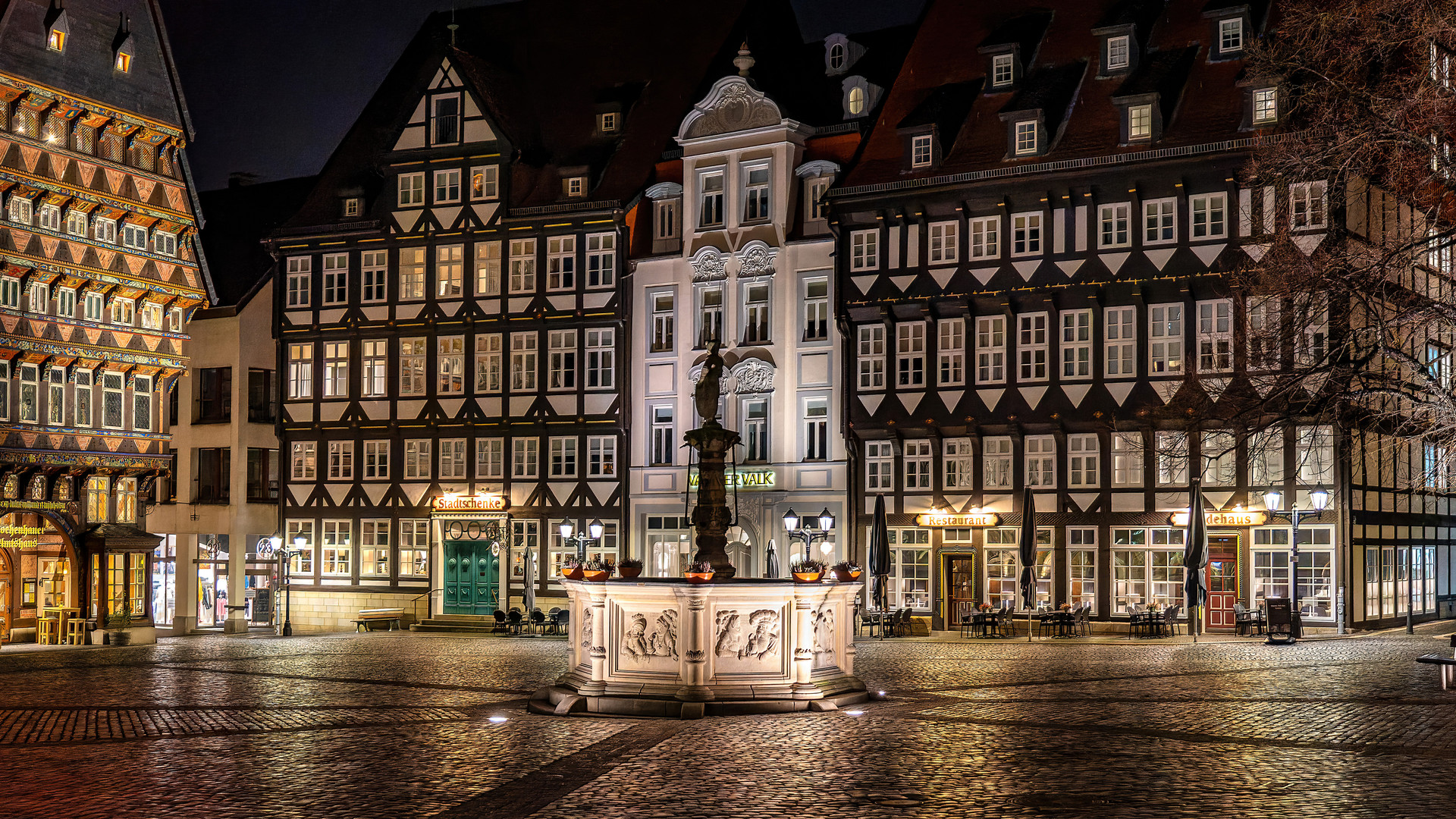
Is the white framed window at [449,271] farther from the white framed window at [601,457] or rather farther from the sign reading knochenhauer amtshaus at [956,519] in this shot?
the sign reading knochenhauer amtshaus at [956,519]

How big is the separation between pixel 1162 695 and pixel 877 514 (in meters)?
17.1

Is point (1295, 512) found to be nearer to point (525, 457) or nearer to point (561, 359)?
point (561, 359)

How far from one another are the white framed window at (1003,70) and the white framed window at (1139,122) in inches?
155

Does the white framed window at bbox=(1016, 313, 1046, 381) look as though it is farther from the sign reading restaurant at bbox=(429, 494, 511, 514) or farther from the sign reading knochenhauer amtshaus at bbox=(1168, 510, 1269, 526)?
the sign reading restaurant at bbox=(429, 494, 511, 514)

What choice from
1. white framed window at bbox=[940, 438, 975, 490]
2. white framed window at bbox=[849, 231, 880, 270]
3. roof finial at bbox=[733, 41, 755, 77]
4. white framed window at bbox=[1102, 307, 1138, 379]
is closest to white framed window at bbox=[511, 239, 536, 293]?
roof finial at bbox=[733, 41, 755, 77]

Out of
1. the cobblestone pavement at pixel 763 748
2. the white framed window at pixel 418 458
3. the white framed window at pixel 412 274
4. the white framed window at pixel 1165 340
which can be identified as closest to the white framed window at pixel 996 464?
the white framed window at pixel 1165 340

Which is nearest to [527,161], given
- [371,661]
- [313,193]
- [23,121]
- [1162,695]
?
[313,193]

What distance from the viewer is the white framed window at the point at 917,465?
4181 centimetres

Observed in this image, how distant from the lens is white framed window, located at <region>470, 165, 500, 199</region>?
1876 inches

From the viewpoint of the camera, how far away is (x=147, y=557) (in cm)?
3869

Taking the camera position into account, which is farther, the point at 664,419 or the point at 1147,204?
the point at 664,419

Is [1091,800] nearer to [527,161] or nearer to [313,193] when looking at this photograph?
[527,161]

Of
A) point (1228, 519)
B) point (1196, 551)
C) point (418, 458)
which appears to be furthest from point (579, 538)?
point (1196, 551)

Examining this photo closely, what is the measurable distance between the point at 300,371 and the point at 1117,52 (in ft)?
84.2
